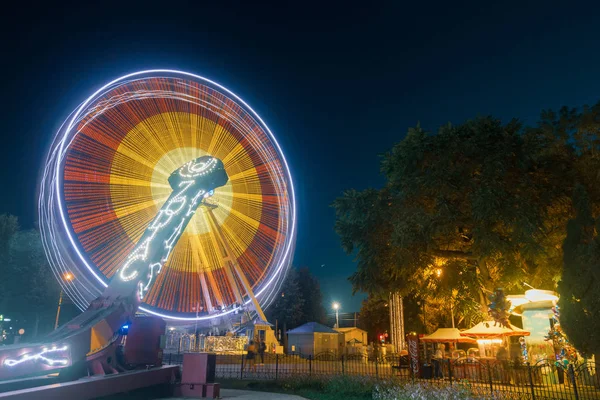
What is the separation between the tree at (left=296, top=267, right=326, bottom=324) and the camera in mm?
63312

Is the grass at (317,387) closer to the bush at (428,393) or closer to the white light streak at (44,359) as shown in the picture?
the bush at (428,393)

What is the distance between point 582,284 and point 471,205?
13.5 ft

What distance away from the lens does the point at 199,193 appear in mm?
17562

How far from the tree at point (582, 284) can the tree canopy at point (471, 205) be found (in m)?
1.67

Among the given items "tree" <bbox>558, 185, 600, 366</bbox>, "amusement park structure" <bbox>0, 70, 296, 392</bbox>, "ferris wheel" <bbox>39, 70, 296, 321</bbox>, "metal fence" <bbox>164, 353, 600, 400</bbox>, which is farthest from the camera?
"ferris wheel" <bbox>39, 70, 296, 321</bbox>

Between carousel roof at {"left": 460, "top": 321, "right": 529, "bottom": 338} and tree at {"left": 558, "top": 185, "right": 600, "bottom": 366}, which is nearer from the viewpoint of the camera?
tree at {"left": 558, "top": 185, "right": 600, "bottom": 366}

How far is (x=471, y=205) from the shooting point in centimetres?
1392

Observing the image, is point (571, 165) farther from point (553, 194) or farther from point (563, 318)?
point (563, 318)

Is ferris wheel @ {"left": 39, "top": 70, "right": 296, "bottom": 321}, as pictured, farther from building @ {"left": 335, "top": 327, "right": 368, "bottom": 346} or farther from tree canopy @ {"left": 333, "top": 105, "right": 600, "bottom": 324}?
building @ {"left": 335, "top": 327, "right": 368, "bottom": 346}

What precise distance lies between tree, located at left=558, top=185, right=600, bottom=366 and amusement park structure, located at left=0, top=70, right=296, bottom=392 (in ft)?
37.2

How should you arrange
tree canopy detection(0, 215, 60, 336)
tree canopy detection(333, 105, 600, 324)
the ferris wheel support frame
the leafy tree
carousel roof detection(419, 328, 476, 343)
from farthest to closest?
tree canopy detection(0, 215, 60, 336) < the leafy tree < the ferris wheel support frame < carousel roof detection(419, 328, 476, 343) < tree canopy detection(333, 105, 600, 324)

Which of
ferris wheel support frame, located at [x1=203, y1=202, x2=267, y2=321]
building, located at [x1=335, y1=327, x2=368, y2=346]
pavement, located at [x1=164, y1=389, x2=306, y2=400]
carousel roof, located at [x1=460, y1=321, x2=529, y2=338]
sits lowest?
pavement, located at [x1=164, y1=389, x2=306, y2=400]

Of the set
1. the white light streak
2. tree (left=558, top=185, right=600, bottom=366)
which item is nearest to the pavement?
the white light streak

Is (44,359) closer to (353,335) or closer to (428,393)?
(428,393)
